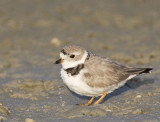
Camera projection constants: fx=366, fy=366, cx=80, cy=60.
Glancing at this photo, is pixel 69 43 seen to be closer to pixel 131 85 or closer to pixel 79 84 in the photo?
pixel 131 85

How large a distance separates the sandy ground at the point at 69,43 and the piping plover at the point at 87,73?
1.02ft

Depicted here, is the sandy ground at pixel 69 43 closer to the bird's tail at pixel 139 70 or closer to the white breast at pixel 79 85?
the white breast at pixel 79 85

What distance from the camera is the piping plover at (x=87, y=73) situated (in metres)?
5.84

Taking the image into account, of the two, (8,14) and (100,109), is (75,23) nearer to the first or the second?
(8,14)

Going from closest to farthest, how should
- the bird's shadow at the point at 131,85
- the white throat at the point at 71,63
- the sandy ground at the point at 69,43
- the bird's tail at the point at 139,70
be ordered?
1. the sandy ground at the point at 69,43
2. the white throat at the point at 71,63
3. the bird's tail at the point at 139,70
4. the bird's shadow at the point at 131,85

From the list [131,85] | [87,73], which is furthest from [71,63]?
[131,85]

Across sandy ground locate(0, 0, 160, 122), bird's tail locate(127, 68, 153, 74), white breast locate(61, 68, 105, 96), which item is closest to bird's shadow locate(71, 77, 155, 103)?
sandy ground locate(0, 0, 160, 122)

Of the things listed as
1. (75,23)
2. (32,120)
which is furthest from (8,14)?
(32,120)

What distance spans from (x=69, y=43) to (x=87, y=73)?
4.32 m

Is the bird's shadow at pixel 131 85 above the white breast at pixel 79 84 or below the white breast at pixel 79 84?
above

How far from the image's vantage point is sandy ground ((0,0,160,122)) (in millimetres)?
5793

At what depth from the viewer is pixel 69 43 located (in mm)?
10109

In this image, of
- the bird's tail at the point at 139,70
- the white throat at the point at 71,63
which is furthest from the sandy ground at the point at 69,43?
the white throat at the point at 71,63

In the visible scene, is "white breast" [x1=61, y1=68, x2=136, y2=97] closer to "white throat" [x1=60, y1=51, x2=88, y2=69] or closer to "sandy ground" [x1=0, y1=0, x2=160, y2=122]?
"white throat" [x1=60, y1=51, x2=88, y2=69]
